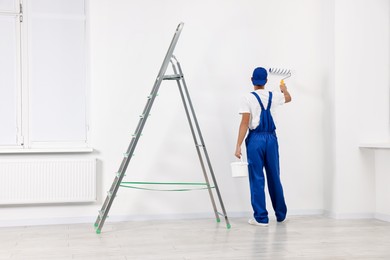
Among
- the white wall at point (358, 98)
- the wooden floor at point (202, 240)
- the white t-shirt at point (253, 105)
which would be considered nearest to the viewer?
the wooden floor at point (202, 240)

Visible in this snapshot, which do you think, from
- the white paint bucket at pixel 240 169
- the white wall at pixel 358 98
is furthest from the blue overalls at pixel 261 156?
the white wall at pixel 358 98

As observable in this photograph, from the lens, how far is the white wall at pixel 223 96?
4938 millimetres

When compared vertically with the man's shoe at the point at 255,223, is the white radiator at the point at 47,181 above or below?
above

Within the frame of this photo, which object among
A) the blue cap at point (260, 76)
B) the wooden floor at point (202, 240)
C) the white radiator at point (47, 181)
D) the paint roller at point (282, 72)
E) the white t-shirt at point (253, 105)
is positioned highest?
the paint roller at point (282, 72)

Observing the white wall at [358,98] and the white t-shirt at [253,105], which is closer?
the white t-shirt at [253,105]

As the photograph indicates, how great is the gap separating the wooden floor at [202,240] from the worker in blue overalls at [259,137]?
245mm

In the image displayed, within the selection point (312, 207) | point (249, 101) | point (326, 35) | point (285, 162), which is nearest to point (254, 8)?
point (326, 35)

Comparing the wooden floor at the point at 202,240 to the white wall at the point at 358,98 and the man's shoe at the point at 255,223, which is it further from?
the white wall at the point at 358,98

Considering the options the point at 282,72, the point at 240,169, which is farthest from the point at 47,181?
the point at 282,72

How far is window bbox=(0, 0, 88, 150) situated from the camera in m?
4.87

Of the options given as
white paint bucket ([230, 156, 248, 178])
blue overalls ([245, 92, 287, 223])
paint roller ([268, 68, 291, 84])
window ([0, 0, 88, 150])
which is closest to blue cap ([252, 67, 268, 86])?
blue overalls ([245, 92, 287, 223])

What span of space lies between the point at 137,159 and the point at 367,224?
2149 mm

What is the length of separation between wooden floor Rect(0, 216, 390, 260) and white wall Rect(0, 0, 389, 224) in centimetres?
28

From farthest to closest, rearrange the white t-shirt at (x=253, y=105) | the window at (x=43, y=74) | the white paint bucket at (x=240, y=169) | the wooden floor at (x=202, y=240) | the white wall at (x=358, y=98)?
the white wall at (x=358, y=98) → the window at (x=43, y=74) → the white t-shirt at (x=253, y=105) → the white paint bucket at (x=240, y=169) → the wooden floor at (x=202, y=240)
